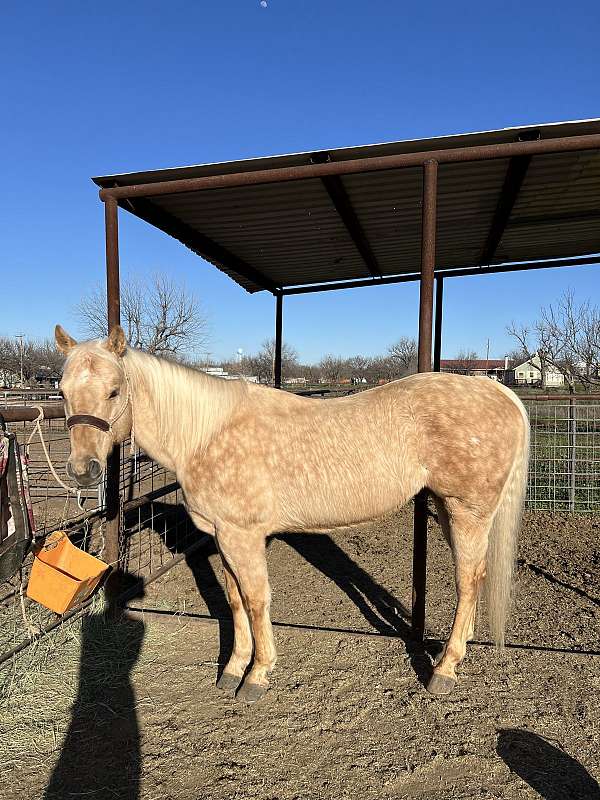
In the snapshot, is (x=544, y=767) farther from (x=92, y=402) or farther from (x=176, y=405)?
(x=92, y=402)

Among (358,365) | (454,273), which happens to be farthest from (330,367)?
(454,273)

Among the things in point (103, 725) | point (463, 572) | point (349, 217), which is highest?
point (349, 217)

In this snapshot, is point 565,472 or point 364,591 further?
point 565,472

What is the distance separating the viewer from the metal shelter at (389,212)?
10.4 ft

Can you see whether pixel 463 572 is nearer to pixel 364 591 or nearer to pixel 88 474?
pixel 364 591

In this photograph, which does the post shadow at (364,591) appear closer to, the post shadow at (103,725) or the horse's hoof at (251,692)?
the horse's hoof at (251,692)

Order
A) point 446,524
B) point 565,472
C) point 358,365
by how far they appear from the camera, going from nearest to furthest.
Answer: point 446,524, point 565,472, point 358,365

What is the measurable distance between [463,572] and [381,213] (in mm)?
3391

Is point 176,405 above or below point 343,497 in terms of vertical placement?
above

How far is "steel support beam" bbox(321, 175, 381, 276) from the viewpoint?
12.7ft

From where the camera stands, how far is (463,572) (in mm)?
2898

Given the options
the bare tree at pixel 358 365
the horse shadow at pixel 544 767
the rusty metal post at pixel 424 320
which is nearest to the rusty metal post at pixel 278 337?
the rusty metal post at pixel 424 320

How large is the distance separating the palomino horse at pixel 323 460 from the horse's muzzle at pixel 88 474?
0.83 ft

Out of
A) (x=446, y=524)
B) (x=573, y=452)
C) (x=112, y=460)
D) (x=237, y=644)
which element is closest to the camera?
(x=237, y=644)
